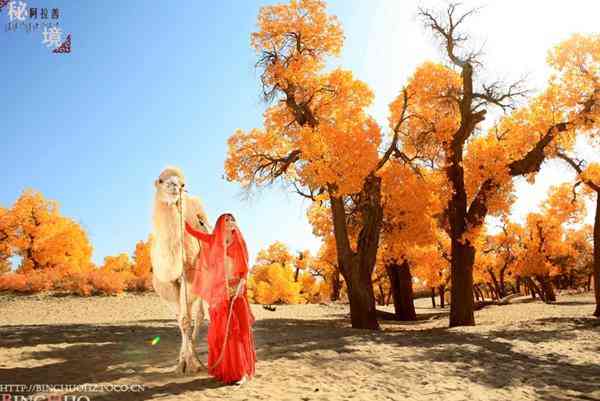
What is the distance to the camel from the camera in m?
6.77

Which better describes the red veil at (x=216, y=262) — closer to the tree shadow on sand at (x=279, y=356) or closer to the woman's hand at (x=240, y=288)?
the woman's hand at (x=240, y=288)

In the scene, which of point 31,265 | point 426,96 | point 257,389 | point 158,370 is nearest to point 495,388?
point 257,389

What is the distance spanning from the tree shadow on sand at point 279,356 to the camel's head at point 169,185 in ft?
8.72

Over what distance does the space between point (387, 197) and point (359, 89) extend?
4.32 meters

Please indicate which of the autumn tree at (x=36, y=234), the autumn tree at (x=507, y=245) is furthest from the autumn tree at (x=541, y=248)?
the autumn tree at (x=36, y=234)

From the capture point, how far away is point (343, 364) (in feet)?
26.7

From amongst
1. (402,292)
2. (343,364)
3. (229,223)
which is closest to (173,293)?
(229,223)

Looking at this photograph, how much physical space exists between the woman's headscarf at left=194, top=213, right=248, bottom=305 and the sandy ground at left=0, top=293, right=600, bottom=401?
50.3 inches

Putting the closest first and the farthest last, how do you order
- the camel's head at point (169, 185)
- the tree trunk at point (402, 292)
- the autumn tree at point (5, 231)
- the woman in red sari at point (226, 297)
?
the woman in red sari at point (226, 297) < the camel's head at point (169, 185) < the tree trunk at point (402, 292) < the autumn tree at point (5, 231)

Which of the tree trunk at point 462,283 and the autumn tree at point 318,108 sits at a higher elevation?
the autumn tree at point 318,108

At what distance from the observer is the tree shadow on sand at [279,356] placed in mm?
6879

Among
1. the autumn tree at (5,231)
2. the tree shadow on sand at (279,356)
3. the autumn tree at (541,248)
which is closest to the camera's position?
the tree shadow on sand at (279,356)

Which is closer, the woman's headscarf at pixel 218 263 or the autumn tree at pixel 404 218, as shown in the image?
the woman's headscarf at pixel 218 263

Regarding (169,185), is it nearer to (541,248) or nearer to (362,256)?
(362,256)
